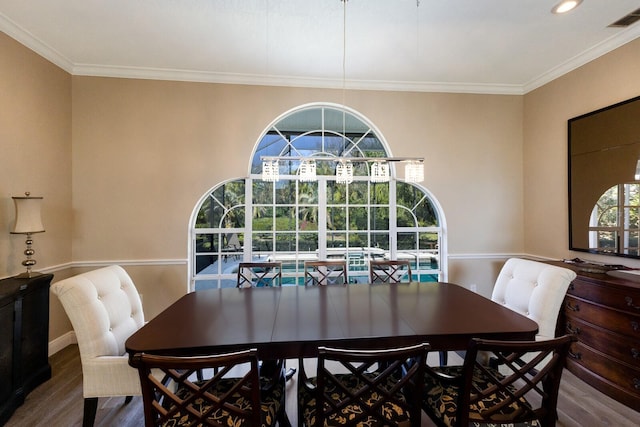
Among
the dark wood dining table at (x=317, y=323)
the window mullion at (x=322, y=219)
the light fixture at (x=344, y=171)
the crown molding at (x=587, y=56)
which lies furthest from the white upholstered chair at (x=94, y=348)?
the crown molding at (x=587, y=56)

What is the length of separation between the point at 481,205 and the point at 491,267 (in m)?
0.79

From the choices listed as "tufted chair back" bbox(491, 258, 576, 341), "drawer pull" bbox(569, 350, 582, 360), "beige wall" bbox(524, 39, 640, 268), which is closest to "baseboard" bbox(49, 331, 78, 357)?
"tufted chair back" bbox(491, 258, 576, 341)

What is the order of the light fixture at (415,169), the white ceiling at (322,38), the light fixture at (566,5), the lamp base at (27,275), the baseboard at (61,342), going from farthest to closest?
1. the baseboard at (61,342)
2. the lamp base at (27,275)
3. the white ceiling at (322,38)
4. the light fixture at (415,169)
5. the light fixture at (566,5)

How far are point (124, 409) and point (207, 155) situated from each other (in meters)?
2.42

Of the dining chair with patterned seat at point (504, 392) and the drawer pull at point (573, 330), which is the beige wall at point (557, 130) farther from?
the dining chair with patterned seat at point (504, 392)

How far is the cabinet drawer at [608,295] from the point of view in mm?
2070

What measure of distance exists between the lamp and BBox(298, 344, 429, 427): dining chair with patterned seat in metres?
2.53

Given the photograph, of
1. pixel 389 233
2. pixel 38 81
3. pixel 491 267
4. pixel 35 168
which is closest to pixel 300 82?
pixel 389 233

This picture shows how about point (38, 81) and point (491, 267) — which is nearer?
point (38, 81)

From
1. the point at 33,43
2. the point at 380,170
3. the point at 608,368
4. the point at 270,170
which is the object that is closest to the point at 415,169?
the point at 380,170

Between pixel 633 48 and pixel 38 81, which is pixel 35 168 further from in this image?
pixel 633 48

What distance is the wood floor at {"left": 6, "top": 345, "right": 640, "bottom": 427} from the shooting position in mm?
1956

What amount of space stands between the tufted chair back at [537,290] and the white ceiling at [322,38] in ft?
6.56

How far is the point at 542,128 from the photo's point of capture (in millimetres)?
3379
